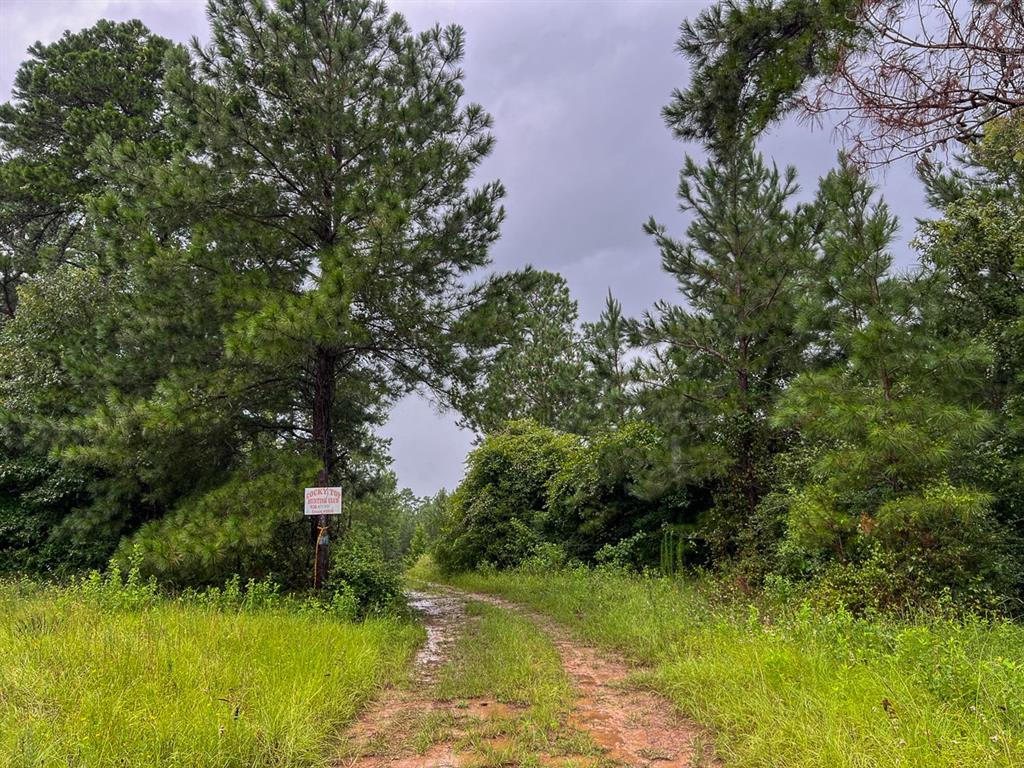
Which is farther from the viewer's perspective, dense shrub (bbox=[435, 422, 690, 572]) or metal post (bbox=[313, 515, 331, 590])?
dense shrub (bbox=[435, 422, 690, 572])

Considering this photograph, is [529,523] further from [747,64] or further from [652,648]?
[747,64]

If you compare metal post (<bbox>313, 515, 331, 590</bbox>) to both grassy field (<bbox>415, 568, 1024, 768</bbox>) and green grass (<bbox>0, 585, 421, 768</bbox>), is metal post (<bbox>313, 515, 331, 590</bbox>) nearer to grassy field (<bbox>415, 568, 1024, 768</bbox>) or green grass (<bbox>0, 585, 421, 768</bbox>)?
green grass (<bbox>0, 585, 421, 768</bbox>)

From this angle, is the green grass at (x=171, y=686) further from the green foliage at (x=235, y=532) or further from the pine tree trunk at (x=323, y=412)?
the pine tree trunk at (x=323, y=412)

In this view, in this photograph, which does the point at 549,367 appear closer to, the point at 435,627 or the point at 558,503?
the point at 558,503

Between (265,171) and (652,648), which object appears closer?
(652,648)

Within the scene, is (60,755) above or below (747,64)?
below

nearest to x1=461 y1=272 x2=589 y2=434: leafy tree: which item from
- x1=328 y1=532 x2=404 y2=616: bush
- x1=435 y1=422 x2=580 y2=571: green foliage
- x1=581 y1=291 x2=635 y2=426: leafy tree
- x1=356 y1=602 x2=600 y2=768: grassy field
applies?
x1=435 y1=422 x2=580 y2=571: green foliage

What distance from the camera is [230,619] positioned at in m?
5.03

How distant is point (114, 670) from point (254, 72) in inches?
312

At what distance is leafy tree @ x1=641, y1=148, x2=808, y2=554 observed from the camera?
880 centimetres

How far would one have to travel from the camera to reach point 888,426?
5.54 metres

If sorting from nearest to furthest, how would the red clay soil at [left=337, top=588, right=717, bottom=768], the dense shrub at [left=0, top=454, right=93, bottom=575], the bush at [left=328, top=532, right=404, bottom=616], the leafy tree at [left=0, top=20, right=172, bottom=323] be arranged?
the red clay soil at [left=337, top=588, right=717, bottom=768] → the bush at [left=328, top=532, right=404, bottom=616] → the dense shrub at [left=0, top=454, right=93, bottom=575] → the leafy tree at [left=0, top=20, right=172, bottom=323]

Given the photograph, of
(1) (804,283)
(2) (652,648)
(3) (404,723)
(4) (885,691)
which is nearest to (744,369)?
(1) (804,283)

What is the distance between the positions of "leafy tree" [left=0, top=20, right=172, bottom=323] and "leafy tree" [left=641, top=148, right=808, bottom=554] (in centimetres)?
1252
